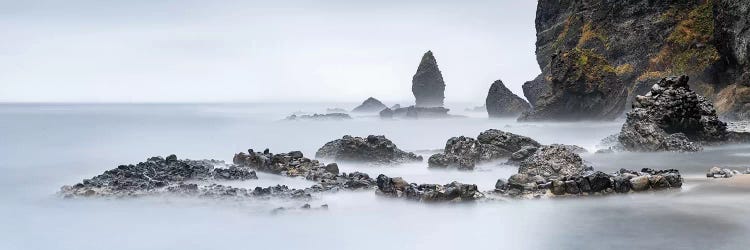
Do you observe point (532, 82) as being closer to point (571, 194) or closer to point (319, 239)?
point (571, 194)

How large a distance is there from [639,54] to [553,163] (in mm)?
52061

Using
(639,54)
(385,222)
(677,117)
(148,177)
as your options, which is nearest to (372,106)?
(639,54)

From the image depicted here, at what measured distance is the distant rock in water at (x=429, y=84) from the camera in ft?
446

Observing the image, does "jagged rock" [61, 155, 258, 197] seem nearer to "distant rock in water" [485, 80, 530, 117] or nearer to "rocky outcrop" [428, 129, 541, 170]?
"rocky outcrop" [428, 129, 541, 170]

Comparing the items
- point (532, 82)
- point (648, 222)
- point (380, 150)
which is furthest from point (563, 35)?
point (648, 222)

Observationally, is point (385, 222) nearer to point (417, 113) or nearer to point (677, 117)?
point (677, 117)

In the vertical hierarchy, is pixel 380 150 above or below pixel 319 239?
above

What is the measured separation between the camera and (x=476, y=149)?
29109 millimetres

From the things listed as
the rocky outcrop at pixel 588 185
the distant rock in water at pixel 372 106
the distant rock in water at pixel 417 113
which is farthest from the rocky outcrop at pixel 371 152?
the distant rock in water at pixel 372 106

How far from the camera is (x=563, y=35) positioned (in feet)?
270

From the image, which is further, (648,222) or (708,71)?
(708,71)

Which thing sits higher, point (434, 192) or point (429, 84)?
point (429, 84)

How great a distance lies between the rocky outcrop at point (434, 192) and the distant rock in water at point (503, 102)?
77.2m

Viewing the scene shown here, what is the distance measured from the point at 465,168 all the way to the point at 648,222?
1165 centimetres
